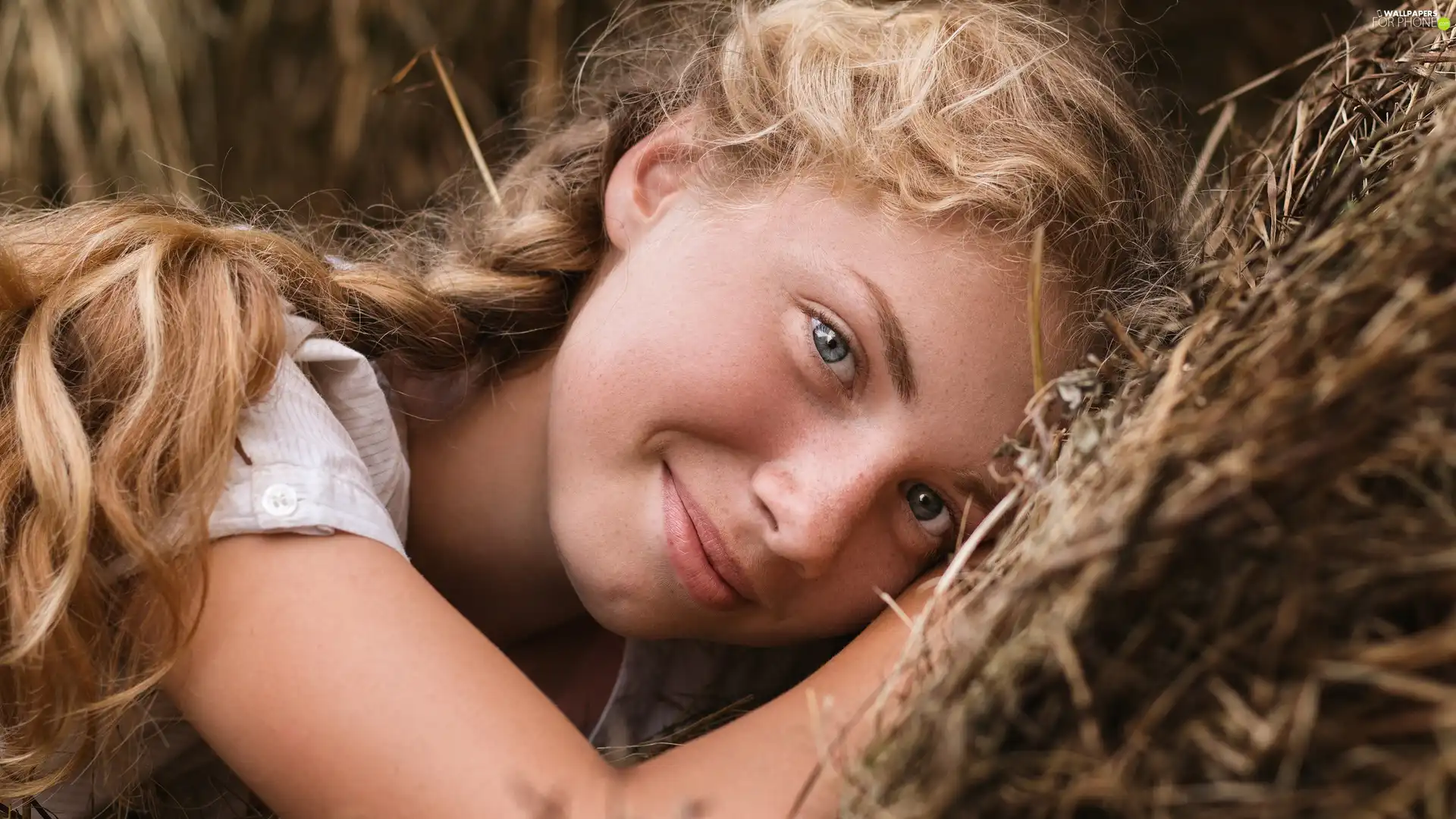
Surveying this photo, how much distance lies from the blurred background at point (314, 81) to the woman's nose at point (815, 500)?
93 cm

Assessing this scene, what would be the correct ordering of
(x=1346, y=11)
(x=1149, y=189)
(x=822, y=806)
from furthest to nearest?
(x=1346, y=11) < (x=1149, y=189) < (x=822, y=806)

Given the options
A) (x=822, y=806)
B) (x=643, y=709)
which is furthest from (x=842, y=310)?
(x=643, y=709)

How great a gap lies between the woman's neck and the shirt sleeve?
8 centimetres

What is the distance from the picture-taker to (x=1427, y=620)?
1.88 feet

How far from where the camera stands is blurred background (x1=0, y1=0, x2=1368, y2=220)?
175 centimetres

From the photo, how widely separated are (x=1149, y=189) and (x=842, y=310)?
375mm

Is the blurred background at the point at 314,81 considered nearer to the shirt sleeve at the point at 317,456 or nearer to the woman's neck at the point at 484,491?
the woman's neck at the point at 484,491

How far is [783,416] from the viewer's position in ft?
3.13

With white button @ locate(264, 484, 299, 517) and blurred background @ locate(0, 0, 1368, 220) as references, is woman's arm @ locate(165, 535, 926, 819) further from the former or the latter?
blurred background @ locate(0, 0, 1368, 220)

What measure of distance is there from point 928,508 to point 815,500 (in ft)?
Answer: 0.41

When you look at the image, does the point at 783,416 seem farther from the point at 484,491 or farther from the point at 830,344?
the point at 484,491

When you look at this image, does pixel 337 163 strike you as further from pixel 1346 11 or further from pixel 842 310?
pixel 1346 11

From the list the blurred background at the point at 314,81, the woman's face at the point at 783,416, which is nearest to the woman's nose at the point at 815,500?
the woman's face at the point at 783,416

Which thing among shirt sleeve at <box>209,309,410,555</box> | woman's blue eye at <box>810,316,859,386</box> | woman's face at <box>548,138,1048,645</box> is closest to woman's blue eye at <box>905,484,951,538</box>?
woman's face at <box>548,138,1048,645</box>
